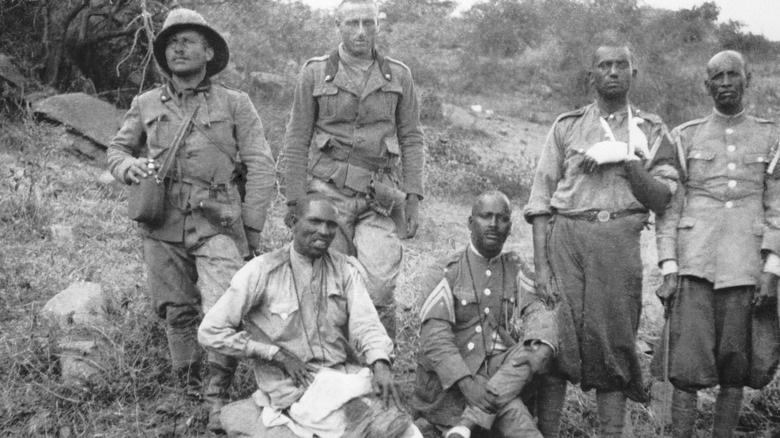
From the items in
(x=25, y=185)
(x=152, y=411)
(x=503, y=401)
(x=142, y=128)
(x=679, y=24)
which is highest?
(x=679, y=24)

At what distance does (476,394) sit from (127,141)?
2.31 meters

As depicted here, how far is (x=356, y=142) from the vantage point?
15.1 feet

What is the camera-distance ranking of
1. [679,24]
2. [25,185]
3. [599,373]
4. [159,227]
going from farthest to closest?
1. [679,24]
2. [25,185]
3. [159,227]
4. [599,373]

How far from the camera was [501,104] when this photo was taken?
15727 mm

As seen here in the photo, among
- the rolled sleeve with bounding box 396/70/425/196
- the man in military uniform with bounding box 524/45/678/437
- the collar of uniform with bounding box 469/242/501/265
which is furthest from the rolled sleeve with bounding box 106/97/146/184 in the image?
the man in military uniform with bounding box 524/45/678/437

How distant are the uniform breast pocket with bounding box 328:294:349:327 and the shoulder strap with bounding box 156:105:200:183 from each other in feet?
3.78

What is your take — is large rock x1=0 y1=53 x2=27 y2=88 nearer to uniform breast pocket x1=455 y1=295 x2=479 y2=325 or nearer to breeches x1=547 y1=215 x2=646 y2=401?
uniform breast pocket x1=455 y1=295 x2=479 y2=325

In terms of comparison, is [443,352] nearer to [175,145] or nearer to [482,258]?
[482,258]

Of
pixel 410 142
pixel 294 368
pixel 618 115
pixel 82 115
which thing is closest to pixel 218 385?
pixel 294 368

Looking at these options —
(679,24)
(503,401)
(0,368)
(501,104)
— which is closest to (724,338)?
(503,401)

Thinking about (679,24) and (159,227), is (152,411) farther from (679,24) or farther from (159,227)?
(679,24)

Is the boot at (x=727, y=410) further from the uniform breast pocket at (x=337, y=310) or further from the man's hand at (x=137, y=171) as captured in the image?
the man's hand at (x=137, y=171)

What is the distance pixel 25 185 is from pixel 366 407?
5069mm

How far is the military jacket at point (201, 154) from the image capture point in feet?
14.5
